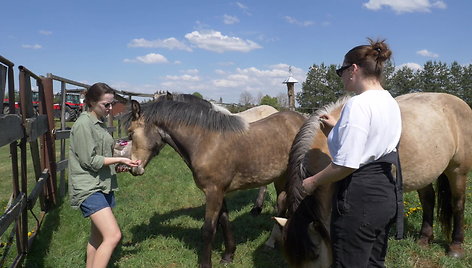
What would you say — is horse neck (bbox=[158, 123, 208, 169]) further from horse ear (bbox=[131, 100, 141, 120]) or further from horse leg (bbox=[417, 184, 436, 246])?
horse leg (bbox=[417, 184, 436, 246])

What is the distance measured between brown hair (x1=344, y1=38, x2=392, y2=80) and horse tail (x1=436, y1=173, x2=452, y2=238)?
3.03 meters

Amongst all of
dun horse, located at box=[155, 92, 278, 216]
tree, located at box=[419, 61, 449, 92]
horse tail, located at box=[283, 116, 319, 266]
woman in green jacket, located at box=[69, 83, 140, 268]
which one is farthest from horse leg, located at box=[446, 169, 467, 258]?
tree, located at box=[419, 61, 449, 92]

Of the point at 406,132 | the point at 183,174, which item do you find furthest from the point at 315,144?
the point at 183,174

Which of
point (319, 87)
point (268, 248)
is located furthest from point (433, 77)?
point (268, 248)

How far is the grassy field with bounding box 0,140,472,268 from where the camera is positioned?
12.4 ft

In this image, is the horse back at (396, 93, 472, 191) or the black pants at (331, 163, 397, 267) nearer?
the black pants at (331, 163, 397, 267)

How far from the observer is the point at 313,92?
48.8 meters

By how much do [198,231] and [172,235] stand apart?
390mm

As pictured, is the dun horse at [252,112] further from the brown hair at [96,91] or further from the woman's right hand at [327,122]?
the woman's right hand at [327,122]

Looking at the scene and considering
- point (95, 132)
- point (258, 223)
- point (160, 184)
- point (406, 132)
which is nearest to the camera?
point (95, 132)

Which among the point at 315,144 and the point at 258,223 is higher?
the point at 315,144

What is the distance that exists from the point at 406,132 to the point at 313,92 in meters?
46.8

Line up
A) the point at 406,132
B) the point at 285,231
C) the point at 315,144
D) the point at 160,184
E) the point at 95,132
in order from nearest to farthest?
1. the point at 285,231
2. the point at 315,144
3. the point at 95,132
4. the point at 406,132
5. the point at 160,184

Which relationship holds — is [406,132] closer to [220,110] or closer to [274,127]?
[274,127]
